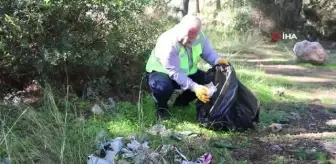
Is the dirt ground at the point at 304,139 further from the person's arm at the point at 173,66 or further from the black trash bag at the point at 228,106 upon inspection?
the person's arm at the point at 173,66

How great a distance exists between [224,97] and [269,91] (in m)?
2.13

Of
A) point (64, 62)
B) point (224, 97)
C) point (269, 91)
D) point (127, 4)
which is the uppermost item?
point (127, 4)

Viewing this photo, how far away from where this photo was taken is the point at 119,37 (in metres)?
5.37

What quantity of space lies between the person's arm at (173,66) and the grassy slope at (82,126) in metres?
0.43

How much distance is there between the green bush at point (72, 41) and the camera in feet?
15.1

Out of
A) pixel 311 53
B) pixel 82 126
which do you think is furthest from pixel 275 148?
pixel 311 53

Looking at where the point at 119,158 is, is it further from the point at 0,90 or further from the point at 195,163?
the point at 0,90

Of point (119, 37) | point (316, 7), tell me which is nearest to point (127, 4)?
point (119, 37)

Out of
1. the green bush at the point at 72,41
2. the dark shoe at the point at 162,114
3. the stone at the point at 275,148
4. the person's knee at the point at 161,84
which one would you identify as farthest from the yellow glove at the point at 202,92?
the green bush at the point at 72,41

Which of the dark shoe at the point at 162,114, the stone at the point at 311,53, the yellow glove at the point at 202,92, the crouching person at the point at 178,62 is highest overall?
the crouching person at the point at 178,62

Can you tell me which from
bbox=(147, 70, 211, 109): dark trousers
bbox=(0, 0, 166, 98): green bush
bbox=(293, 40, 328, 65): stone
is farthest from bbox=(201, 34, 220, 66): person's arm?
bbox=(293, 40, 328, 65): stone

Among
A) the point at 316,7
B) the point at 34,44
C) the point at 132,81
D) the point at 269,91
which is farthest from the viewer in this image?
the point at 316,7

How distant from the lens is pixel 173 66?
14.4 feet

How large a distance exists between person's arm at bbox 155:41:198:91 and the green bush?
820 mm
